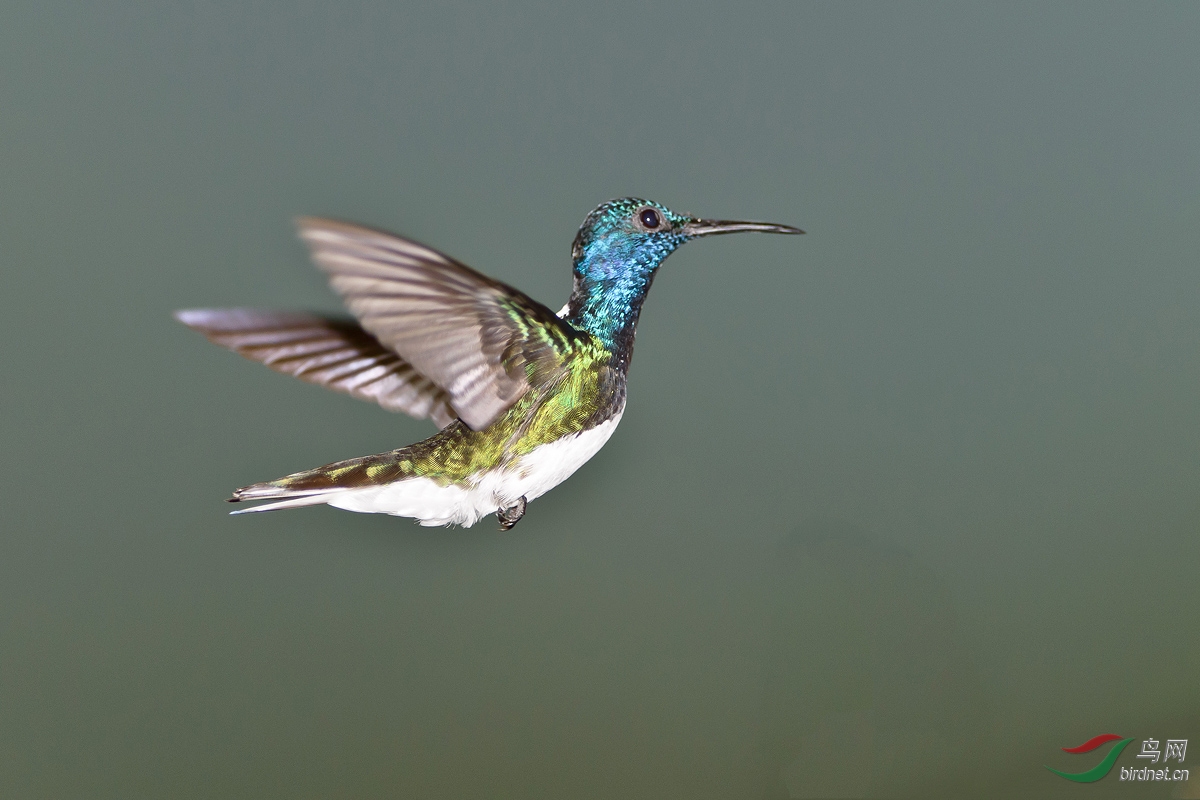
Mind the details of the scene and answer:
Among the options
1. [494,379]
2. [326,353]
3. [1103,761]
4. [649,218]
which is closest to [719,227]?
[649,218]

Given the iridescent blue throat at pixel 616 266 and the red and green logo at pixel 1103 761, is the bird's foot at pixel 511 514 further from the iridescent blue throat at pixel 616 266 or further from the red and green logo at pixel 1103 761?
the red and green logo at pixel 1103 761

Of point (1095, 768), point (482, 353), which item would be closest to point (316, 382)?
point (482, 353)

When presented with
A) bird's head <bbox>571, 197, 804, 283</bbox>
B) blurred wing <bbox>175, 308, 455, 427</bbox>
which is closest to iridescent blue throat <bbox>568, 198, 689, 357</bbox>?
bird's head <bbox>571, 197, 804, 283</bbox>

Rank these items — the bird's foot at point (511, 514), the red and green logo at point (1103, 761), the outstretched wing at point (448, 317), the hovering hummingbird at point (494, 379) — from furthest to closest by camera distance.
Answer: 1. the red and green logo at point (1103, 761)
2. the bird's foot at point (511, 514)
3. the hovering hummingbird at point (494, 379)
4. the outstretched wing at point (448, 317)

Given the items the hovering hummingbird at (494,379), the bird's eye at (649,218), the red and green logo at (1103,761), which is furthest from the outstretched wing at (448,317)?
the red and green logo at (1103,761)

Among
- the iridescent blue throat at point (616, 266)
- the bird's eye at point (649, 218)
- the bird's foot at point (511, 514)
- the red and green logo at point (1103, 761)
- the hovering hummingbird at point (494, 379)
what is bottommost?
the red and green logo at point (1103, 761)

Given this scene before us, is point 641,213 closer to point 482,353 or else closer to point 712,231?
point 712,231

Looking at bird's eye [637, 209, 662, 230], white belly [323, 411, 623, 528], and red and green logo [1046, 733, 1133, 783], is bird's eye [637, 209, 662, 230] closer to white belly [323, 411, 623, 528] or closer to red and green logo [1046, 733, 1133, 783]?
white belly [323, 411, 623, 528]
